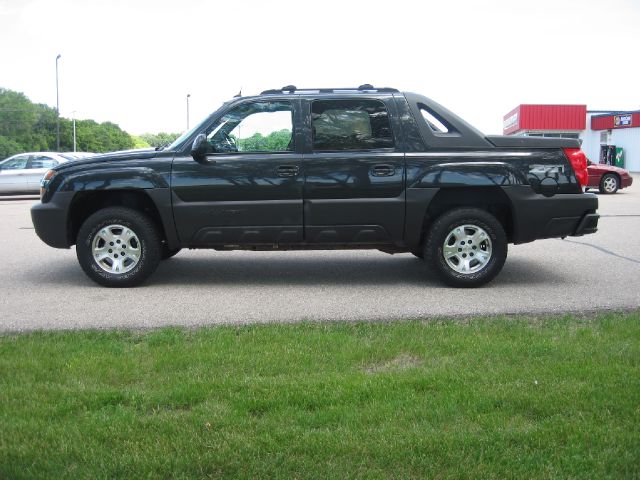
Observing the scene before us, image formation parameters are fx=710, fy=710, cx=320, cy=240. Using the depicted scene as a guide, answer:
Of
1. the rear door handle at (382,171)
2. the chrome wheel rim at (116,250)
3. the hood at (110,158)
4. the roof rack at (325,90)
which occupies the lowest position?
the chrome wheel rim at (116,250)

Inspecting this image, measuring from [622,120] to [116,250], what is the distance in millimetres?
51489

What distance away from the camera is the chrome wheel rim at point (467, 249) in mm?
7133

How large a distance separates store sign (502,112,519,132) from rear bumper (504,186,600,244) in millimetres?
54519

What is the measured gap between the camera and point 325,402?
3.81 meters

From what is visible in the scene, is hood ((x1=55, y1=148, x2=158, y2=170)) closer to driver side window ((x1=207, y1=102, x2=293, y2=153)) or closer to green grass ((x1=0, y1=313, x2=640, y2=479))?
driver side window ((x1=207, y1=102, x2=293, y2=153))

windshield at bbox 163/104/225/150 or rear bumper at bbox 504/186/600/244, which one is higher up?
windshield at bbox 163/104/225/150

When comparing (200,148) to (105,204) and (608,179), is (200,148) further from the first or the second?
(608,179)

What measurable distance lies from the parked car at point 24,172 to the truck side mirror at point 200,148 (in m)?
18.0

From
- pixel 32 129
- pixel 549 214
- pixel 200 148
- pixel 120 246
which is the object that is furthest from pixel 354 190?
pixel 32 129

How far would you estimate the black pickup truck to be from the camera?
23.0 feet

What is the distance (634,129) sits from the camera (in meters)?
51.2

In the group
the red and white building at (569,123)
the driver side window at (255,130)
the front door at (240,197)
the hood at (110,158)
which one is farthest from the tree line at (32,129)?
the front door at (240,197)

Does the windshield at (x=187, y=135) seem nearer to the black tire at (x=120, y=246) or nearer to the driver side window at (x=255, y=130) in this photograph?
the driver side window at (x=255, y=130)

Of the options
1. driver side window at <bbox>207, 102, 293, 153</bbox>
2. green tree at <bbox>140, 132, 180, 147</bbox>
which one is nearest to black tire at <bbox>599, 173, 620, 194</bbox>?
green tree at <bbox>140, 132, 180, 147</bbox>
